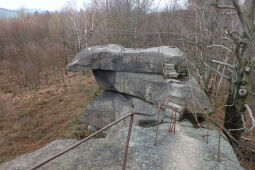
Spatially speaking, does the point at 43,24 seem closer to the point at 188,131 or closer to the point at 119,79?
the point at 119,79

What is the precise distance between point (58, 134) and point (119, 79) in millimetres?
3774

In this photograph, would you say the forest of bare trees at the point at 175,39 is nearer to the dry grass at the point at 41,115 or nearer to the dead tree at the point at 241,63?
the dead tree at the point at 241,63

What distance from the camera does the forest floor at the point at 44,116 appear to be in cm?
824

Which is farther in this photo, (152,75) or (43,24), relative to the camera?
(43,24)

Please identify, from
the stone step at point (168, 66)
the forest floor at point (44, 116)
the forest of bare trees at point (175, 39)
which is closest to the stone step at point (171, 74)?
the stone step at point (168, 66)

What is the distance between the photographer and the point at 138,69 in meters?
7.03

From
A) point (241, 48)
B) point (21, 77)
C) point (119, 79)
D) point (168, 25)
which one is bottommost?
point (21, 77)

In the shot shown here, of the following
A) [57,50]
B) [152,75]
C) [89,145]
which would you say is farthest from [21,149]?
[57,50]

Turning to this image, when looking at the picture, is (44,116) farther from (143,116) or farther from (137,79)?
(143,116)

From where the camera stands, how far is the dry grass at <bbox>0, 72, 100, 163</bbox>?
8459 mm

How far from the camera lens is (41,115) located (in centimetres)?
1105

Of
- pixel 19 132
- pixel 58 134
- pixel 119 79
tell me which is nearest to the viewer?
pixel 119 79

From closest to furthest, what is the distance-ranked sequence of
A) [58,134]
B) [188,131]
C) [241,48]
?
1. [188,131]
2. [241,48]
3. [58,134]

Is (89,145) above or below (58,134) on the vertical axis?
above
